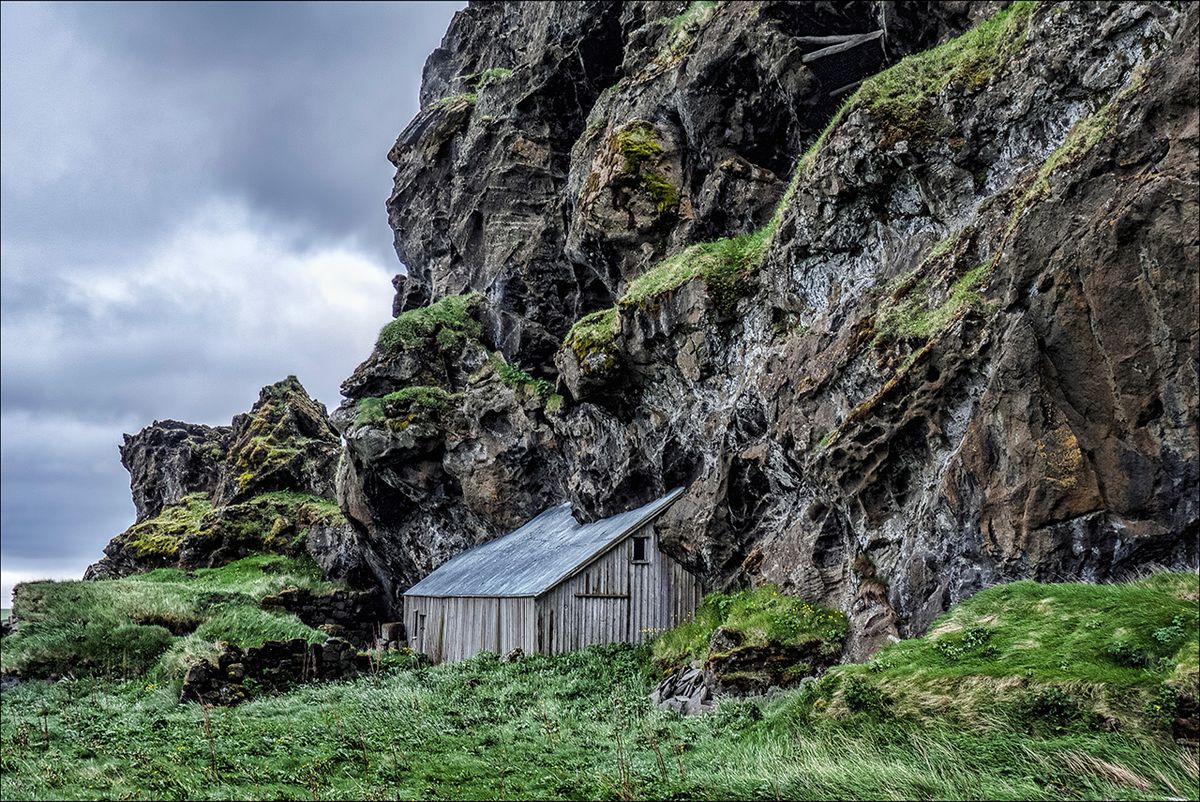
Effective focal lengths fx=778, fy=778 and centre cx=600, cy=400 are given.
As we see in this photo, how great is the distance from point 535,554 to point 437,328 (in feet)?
69.2

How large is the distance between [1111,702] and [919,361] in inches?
370

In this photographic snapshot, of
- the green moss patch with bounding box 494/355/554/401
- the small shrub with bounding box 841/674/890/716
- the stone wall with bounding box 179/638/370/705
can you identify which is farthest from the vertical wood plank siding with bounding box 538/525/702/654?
the small shrub with bounding box 841/674/890/716

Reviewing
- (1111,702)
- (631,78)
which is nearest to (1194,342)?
(1111,702)

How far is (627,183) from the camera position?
34.6 metres

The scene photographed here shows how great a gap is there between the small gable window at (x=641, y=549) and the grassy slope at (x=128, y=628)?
1247 centimetres

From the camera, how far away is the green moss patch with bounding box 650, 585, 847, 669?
65.7 feet

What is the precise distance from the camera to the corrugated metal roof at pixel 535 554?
2989 centimetres

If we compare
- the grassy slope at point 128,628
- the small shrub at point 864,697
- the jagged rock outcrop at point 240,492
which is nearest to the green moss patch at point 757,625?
the small shrub at point 864,697

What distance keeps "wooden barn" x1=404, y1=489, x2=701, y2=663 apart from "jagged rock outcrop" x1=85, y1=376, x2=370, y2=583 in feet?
75.6

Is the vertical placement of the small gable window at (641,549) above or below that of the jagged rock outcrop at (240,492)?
below

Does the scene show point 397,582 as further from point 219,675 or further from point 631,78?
point 631,78

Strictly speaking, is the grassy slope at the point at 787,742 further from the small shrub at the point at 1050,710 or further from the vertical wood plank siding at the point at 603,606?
the vertical wood plank siding at the point at 603,606

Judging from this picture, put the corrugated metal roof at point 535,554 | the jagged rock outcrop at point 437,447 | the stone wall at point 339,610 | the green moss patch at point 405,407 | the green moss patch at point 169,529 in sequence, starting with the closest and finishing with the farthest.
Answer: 1. the corrugated metal roof at point 535,554
2. the jagged rock outcrop at point 437,447
3. the stone wall at point 339,610
4. the green moss patch at point 405,407
5. the green moss patch at point 169,529

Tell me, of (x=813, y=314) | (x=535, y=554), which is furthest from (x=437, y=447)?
(x=813, y=314)
